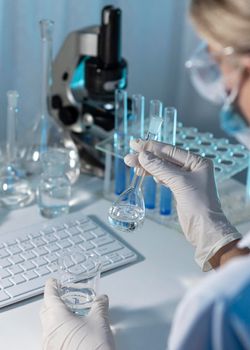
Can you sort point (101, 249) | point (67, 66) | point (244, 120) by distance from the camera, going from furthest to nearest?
point (67, 66) → point (101, 249) → point (244, 120)

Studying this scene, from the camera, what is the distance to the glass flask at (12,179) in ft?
5.49

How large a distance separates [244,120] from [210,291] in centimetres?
28

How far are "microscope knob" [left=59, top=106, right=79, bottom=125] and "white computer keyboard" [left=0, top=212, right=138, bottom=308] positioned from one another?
0.31 m

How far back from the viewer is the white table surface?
4.11 feet

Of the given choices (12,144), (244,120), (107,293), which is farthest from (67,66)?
(244,120)

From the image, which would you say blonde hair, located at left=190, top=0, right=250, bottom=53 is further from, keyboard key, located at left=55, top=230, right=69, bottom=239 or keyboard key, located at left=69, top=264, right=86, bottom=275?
keyboard key, located at left=55, top=230, right=69, bottom=239

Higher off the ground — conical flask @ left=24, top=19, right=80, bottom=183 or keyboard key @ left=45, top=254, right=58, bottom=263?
conical flask @ left=24, top=19, right=80, bottom=183

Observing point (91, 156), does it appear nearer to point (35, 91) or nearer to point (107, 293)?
point (35, 91)

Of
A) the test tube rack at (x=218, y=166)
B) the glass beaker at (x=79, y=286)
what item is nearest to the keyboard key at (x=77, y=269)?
the glass beaker at (x=79, y=286)

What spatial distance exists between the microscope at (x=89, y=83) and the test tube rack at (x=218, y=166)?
84mm

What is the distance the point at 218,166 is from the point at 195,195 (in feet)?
0.93

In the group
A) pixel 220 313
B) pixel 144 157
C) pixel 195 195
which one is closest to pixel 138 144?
pixel 144 157

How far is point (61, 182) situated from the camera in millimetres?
1663

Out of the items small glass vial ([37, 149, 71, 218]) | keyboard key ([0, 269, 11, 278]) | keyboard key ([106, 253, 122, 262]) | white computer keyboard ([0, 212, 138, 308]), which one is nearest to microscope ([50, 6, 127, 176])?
small glass vial ([37, 149, 71, 218])
